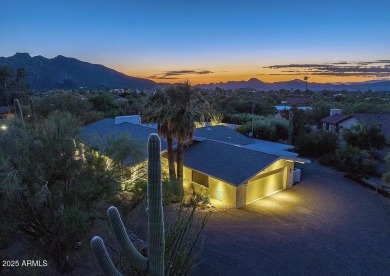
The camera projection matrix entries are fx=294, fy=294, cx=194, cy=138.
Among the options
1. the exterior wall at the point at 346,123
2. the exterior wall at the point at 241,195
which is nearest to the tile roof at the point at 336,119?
the exterior wall at the point at 346,123

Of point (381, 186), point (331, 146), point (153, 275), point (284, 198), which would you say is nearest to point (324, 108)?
point (331, 146)

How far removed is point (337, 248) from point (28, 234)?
42.4 ft

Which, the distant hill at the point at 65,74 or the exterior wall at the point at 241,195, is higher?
the distant hill at the point at 65,74

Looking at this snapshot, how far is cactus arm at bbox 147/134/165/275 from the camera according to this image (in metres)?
5.58

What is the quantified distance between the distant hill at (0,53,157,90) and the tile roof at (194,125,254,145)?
9179 centimetres

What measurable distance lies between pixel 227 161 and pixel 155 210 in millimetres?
14425

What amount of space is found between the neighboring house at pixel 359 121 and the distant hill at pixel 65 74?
87.0 meters

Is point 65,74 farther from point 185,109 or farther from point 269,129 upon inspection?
point 185,109

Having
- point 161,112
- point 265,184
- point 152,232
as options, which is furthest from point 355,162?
point 152,232

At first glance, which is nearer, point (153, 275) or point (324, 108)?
point (153, 275)

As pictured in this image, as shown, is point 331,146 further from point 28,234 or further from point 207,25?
point 28,234

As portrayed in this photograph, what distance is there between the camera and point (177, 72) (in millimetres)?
57625

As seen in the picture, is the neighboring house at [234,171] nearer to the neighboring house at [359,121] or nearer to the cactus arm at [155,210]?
the cactus arm at [155,210]

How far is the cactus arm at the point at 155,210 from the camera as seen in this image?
558cm
